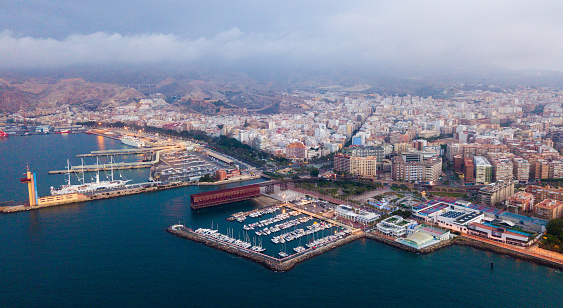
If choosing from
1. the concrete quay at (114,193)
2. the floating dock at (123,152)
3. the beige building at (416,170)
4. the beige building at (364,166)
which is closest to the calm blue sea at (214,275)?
the concrete quay at (114,193)

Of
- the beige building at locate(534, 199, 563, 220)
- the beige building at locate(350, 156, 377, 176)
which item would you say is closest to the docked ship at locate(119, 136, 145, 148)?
the beige building at locate(350, 156, 377, 176)

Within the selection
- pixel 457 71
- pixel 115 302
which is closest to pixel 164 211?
pixel 115 302

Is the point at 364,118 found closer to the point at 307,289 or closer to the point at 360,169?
the point at 360,169

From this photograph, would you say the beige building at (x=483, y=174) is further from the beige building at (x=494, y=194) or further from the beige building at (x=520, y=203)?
the beige building at (x=520, y=203)

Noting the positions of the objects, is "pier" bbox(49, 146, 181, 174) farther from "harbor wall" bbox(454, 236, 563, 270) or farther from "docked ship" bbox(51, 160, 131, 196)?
"harbor wall" bbox(454, 236, 563, 270)

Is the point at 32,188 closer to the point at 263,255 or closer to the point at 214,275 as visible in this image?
the point at 214,275

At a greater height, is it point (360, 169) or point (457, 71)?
point (457, 71)

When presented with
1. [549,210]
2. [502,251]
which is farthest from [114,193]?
[549,210]
